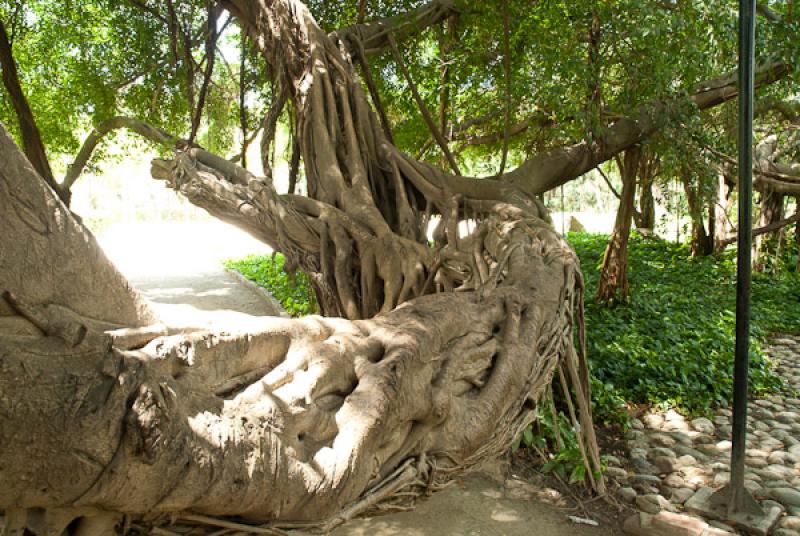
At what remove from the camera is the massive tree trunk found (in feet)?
4.10

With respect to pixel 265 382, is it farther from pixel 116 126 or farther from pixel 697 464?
pixel 116 126

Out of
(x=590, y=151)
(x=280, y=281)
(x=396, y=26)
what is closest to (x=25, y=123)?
→ (x=396, y=26)

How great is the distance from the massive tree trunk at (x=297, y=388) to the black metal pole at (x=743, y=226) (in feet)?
2.43

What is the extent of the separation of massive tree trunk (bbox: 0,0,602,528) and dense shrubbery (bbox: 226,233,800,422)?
1.61m

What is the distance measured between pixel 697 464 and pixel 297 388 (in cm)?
317

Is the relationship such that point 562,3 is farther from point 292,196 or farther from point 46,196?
point 46,196

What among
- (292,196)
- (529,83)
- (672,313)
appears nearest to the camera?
(292,196)

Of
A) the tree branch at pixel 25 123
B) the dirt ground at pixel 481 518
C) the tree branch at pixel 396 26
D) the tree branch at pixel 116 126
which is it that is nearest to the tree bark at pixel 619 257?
the tree branch at pixel 396 26

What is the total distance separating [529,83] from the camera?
5438mm

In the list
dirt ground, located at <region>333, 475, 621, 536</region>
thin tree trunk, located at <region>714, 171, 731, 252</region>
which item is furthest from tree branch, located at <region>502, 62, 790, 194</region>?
thin tree trunk, located at <region>714, 171, 731, 252</region>

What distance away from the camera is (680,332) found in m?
6.28

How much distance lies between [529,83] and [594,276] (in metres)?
4.12

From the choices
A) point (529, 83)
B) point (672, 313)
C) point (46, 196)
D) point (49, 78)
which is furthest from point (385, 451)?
point (49, 78)

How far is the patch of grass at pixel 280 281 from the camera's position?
7.34 meters
